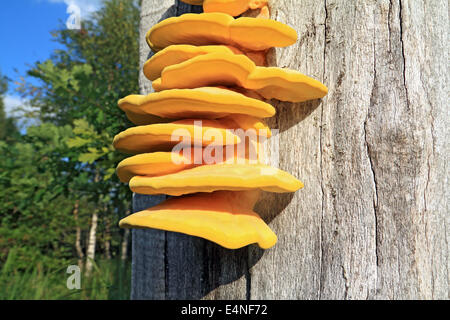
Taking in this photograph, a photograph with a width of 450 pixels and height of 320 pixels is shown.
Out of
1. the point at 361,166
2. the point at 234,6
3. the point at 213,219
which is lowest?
the point at 213,219

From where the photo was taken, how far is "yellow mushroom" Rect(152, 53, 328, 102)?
2.55ft

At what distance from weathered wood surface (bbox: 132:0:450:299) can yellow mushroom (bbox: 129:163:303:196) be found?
0.15 meters

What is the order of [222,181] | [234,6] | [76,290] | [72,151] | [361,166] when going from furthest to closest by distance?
[76,290] → [72,151] → [234,6] → [361,166] → [222,181]

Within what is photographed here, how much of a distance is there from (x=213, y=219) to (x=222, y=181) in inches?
4.2

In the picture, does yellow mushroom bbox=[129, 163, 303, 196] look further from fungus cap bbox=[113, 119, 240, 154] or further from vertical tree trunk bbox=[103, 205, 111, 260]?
vertical tree trunk bbox=[103, 205, 111, 260]

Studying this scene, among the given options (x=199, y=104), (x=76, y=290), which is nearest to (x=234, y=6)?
(x=199, y=104)

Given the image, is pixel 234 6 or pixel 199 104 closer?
pixel 199 104

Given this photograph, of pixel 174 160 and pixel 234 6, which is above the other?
pixel 234 6

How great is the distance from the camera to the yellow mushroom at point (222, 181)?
70 cm

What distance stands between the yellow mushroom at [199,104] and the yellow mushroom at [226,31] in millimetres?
185

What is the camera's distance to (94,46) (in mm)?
7156

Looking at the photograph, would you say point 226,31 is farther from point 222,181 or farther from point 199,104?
point 222,181

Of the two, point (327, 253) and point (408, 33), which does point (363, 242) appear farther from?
point (408, 33)

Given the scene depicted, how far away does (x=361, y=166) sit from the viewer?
0.80 meters
